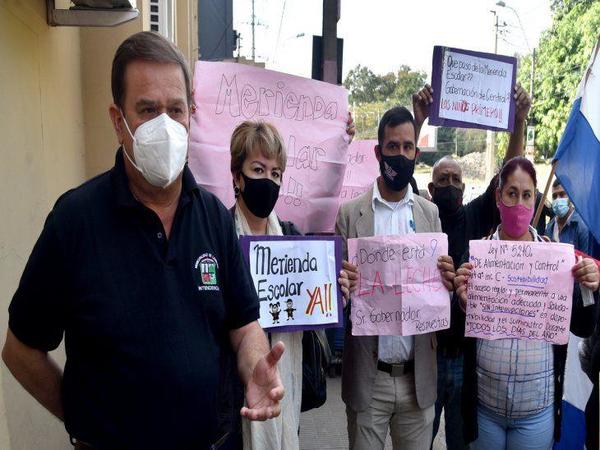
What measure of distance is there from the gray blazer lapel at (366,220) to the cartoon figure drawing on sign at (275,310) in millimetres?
664

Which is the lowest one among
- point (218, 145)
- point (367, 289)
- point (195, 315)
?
point (367, 289)

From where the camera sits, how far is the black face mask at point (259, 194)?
263 cm

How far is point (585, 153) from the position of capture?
3355 mm

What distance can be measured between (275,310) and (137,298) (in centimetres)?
111

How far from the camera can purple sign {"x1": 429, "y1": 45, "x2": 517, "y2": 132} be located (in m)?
3.79

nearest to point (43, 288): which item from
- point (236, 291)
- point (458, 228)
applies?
point (236, 291)

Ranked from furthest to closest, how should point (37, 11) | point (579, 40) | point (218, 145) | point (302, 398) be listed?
point (579, 40) → point (218, 145) → point (37, 11) → point (302, 398)

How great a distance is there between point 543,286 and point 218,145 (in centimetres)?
194

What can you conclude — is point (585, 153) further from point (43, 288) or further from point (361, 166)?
point (43, 288)

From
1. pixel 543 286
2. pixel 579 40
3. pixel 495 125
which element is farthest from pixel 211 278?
pixel 579 40

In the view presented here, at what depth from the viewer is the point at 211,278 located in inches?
70.1

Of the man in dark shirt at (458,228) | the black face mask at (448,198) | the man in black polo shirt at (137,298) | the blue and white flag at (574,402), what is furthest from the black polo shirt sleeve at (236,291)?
the blue and white flag at (574,402)

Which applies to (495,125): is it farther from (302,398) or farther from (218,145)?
(302,398)

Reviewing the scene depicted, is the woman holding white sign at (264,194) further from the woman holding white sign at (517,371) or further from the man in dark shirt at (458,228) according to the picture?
the man in dark shirt at (458,228)
